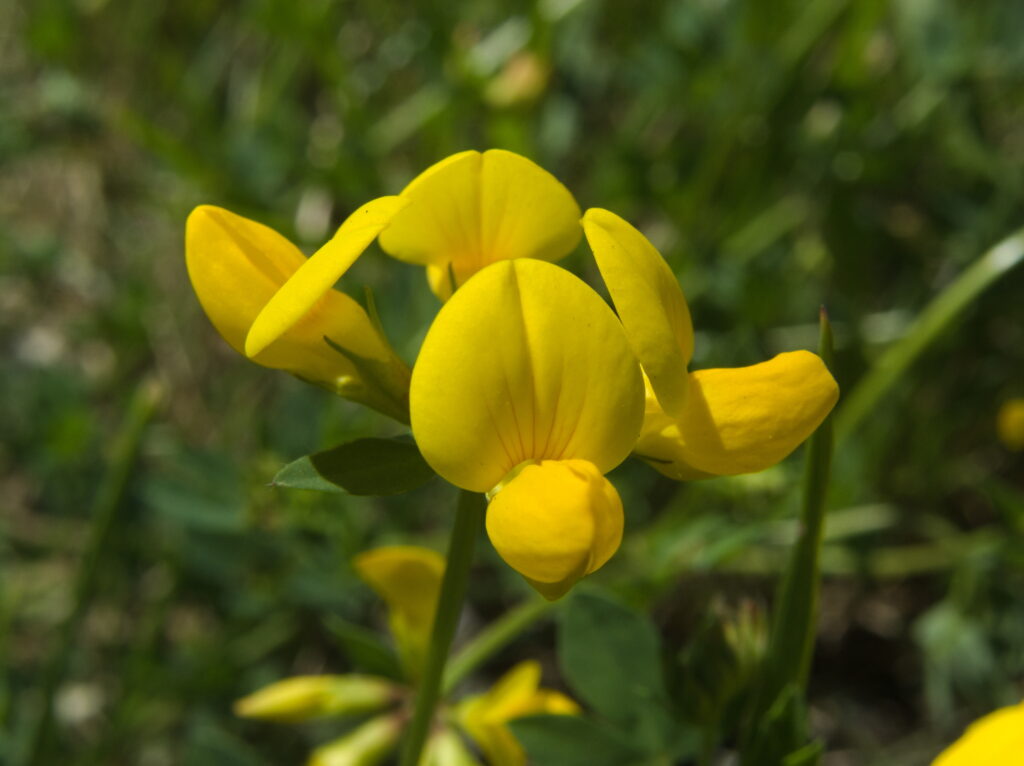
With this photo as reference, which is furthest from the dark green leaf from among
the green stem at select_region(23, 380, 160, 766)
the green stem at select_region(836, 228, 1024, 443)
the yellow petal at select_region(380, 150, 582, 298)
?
the green stem at select_region(836, 228, 1024, 443)

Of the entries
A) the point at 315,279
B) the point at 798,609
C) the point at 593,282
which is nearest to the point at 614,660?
the point at 798,609

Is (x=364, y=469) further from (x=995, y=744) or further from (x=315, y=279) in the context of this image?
(x=995, y=744)

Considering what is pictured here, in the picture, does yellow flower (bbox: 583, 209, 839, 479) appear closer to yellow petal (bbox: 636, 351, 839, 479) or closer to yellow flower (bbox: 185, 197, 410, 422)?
yellow petal (bbox: 636, 351, 839, 479)

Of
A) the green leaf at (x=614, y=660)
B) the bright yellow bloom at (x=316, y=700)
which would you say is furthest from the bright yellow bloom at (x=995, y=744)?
the bright yellow bloom at (x=316, y=700)

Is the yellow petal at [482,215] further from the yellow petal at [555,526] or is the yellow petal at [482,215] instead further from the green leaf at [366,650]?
the green leaf at [366,650]

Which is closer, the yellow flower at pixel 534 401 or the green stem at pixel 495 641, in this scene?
the yellow flower at pixel 534 401

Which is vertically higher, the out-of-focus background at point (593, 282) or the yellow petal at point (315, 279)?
the out-of-focus background at point (593, 282)
